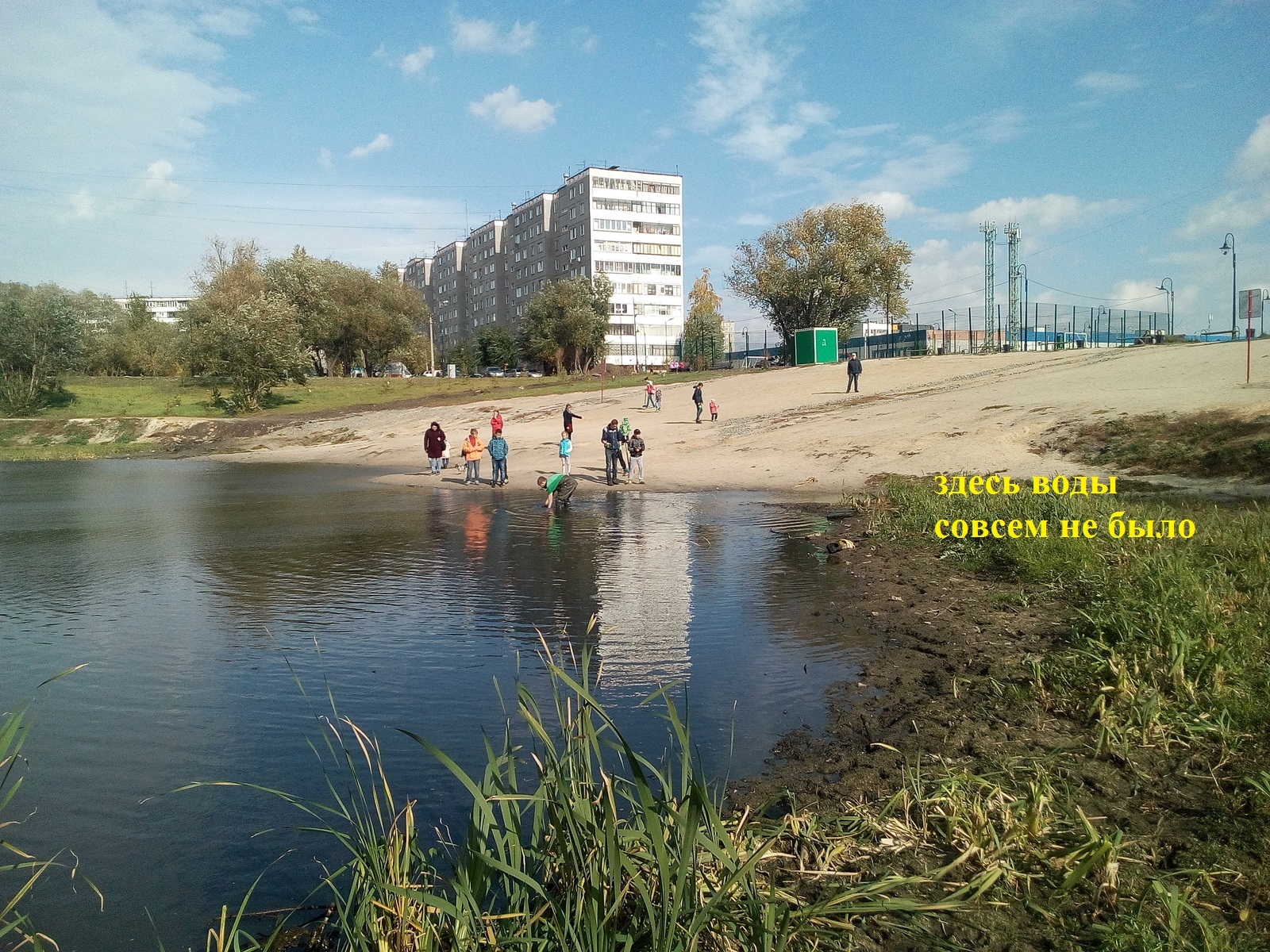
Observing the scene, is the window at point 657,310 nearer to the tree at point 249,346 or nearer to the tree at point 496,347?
the tree at point 496,347

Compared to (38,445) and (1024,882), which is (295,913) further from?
(38,445)

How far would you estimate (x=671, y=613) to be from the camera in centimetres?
1056

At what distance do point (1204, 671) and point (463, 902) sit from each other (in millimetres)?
5374

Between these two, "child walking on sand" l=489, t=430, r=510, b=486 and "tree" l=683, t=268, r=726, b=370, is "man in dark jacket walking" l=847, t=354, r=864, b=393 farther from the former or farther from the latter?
"tree" l=683, t=268, r=726, b=370

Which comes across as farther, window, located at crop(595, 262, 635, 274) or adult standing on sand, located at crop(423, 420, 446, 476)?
window, located at crop(595, 262, 635, 274)

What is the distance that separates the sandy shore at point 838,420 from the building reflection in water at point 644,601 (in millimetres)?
6942

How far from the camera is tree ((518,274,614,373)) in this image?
7906 cm

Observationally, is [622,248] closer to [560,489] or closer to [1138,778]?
[560,489]

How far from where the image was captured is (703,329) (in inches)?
3346

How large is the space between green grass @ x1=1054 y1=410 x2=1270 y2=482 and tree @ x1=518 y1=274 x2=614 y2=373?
192 ft

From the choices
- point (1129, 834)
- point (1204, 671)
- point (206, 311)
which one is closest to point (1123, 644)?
point (1204, 671)

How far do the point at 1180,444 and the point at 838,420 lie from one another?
13.8m

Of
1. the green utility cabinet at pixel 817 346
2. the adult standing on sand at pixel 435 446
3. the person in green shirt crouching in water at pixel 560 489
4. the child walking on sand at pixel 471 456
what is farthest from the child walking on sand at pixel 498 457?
the green utility cabinet at pixel 817 346

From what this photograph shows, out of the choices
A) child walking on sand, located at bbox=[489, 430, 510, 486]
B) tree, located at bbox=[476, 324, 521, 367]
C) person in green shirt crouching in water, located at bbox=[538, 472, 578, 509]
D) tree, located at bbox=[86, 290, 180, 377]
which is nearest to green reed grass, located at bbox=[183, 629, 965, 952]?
person in green shirt crouching in water, located at bbox=[538, 472, 578, 509]
